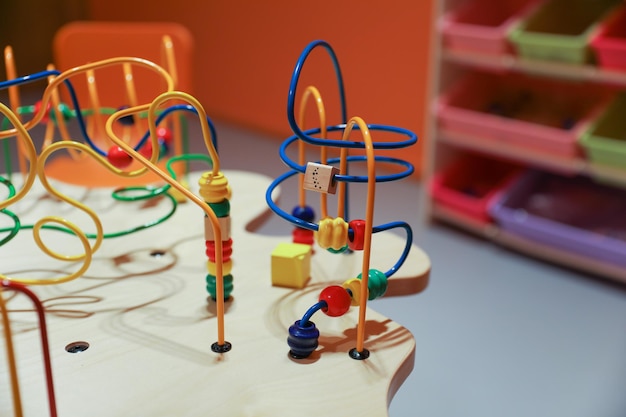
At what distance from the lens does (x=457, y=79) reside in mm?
2322

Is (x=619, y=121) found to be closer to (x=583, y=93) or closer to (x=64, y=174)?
(x=583, y=93)

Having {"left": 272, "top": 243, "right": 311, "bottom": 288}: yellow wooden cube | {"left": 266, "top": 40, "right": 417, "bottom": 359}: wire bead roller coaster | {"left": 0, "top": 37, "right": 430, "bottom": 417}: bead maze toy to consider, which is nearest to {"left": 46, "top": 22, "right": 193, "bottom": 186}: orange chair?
{"left": 0, "top": 37, "right": 430, "bottom": 417}: bead maze toy

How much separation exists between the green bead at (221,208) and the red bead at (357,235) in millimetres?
181

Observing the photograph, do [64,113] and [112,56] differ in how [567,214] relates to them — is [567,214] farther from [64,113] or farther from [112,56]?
[64,113]

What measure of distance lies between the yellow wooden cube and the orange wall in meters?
1.81

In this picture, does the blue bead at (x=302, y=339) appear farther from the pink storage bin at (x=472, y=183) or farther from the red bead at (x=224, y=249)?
the pink storage bin at (x=472, y=183)

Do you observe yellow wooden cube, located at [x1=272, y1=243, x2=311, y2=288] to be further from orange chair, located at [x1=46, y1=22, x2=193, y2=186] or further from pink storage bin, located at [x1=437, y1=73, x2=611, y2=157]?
pink storage bin, located at [x1=437, y1=73, x2=611, y2=157]

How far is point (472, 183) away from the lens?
247cm

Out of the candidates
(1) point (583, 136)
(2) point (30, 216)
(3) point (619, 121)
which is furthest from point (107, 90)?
(3) point (619, 121)

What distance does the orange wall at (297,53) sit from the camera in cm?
271

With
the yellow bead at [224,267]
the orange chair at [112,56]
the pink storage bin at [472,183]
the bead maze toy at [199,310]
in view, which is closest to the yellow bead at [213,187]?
the bead maze toy at [199,310]

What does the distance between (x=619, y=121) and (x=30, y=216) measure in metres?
1.72

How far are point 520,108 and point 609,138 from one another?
0.40 meters

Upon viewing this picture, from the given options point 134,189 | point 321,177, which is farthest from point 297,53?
point 321,177
